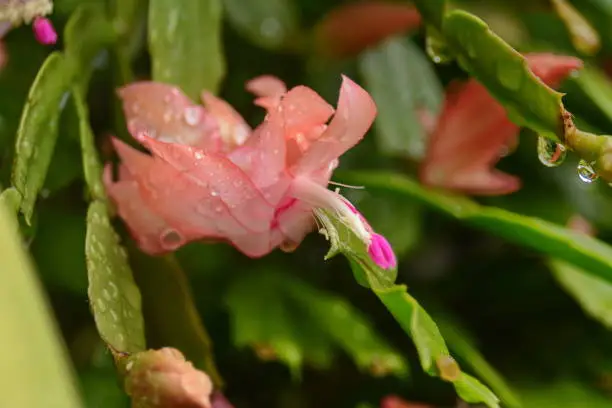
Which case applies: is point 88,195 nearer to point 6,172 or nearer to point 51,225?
point 6,172

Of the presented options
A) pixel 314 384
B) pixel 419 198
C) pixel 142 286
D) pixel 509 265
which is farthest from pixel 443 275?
pixel 142 286

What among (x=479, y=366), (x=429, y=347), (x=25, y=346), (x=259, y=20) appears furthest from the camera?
(x=259, y=20)

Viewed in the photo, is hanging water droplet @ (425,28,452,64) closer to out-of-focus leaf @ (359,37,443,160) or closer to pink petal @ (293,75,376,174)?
pink petal @ (293,75,376,174)

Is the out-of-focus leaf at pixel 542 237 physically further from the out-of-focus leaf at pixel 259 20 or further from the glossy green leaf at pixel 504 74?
the out-of-focus leaf at pixel 259 20

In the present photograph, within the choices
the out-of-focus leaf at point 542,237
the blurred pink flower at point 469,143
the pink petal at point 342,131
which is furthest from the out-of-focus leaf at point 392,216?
the pink petal at point 342,131

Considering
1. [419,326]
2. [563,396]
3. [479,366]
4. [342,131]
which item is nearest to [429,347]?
[419,326]

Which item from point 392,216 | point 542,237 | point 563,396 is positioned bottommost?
point 563,396

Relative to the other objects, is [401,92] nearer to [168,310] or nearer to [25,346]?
[168,310]
